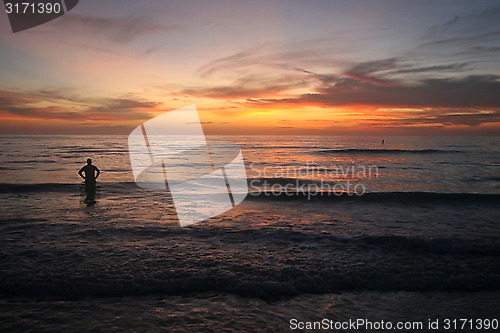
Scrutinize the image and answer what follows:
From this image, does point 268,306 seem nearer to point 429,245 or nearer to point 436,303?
point 436,303

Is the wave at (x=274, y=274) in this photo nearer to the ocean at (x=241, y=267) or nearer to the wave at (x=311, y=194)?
the ocean at (x=241, y=267)

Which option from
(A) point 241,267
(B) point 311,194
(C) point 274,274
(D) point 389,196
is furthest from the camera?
(B) point 311,194

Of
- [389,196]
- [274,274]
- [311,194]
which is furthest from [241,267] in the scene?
[389,196]

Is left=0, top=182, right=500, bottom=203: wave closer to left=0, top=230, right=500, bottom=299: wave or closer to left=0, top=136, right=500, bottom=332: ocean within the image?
left=0, top=136, right=500, bottom=332: ocean

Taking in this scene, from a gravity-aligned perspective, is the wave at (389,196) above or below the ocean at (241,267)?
below

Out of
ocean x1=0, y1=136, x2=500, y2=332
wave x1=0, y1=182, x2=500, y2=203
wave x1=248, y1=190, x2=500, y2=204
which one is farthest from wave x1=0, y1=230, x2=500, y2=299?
wave x1=0, y1=182, x2=500, y2=203

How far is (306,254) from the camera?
28.3 ft

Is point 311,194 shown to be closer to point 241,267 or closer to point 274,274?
point 241,267

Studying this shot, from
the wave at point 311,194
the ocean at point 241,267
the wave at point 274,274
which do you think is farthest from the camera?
the wave at point 311,194

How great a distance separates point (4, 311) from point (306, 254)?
267 inches

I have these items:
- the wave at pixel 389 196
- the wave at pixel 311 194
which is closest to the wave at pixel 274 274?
the wave at pixel 389 196

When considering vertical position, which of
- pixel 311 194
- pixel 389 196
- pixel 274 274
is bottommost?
pixel 389 196

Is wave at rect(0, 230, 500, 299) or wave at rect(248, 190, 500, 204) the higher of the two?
wave at rect(0, 230, 500, 299)

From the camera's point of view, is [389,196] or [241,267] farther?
[389,196]
